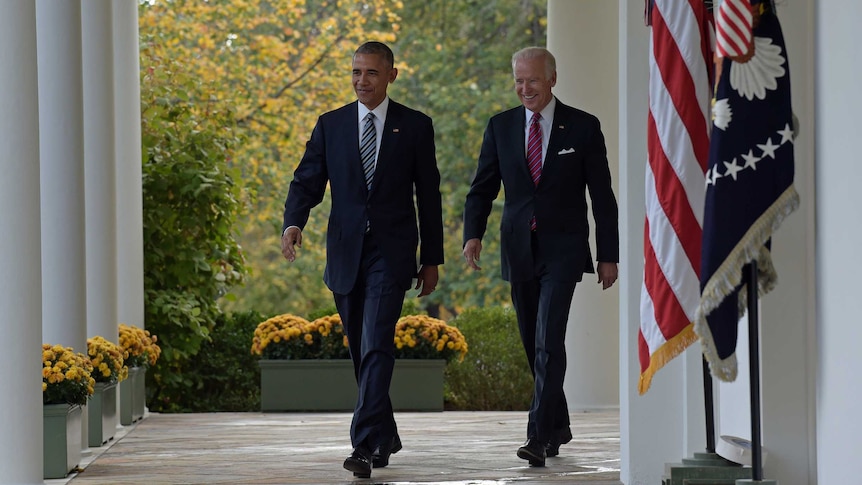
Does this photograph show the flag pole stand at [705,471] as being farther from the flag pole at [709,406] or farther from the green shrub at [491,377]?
the green shrub at [491,377]

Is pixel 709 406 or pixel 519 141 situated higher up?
pixel 519 141

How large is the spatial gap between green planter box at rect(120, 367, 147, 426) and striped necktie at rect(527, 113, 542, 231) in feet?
14.2

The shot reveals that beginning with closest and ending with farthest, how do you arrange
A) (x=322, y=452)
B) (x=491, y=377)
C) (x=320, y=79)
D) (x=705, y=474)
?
(x=705, y=474) → (x=322, y=452) → (x=491, y=377) → (x=320, y=79)

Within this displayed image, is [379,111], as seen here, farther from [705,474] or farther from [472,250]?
[705,474]

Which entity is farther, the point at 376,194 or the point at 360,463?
the point at 376,194

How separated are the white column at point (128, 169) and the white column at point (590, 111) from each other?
359 centimetres

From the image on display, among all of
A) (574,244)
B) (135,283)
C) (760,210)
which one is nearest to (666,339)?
(760,210)

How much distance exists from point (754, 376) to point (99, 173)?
240 inches

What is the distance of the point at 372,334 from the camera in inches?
278

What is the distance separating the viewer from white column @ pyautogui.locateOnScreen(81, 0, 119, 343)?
377 inches

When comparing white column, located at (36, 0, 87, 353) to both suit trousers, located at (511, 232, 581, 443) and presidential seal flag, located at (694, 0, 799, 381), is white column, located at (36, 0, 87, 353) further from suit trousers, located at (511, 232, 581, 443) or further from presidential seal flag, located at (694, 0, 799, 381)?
presidential seal flag, located at (694, 0, 799, 381)

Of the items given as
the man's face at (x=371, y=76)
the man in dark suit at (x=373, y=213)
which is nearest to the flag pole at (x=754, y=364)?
the man in dark suit at (x=373, y=213)

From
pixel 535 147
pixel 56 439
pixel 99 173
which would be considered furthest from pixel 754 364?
pixel 99 173

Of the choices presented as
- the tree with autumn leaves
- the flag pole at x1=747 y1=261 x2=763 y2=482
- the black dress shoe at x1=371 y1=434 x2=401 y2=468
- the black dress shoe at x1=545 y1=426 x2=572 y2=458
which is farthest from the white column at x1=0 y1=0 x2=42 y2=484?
the tree with autumn leaves
